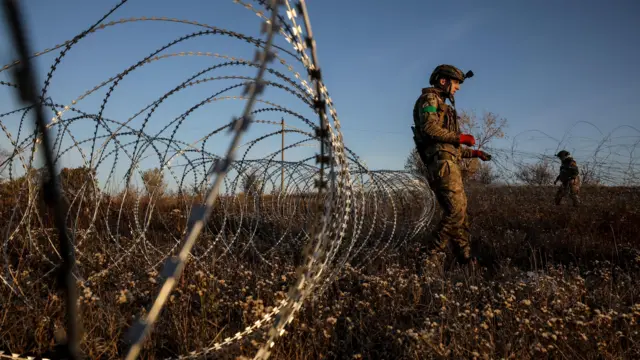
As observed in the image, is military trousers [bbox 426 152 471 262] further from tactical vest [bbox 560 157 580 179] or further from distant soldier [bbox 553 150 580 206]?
tactical vest [bbox 560 157 580 179]

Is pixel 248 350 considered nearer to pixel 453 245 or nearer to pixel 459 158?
pixel 453 245

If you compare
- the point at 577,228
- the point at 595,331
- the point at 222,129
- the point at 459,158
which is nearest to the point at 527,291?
the point at 595,331

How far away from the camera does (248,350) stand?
2.68 metres

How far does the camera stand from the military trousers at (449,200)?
5.17 m

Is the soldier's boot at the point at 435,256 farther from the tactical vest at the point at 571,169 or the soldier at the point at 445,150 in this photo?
the tactical vest at the point at 571,169

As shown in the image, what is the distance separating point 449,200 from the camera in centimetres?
516

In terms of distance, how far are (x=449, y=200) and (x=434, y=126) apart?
94cm

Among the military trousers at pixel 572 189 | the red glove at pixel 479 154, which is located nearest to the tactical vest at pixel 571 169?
the military trousers at pixel 572 189

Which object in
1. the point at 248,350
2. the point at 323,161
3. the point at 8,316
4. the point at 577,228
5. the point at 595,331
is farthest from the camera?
the point at 577,228

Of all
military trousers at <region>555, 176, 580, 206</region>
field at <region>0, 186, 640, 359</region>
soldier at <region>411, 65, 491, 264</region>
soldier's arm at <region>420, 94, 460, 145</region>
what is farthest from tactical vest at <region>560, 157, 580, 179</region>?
soldier's arm at <region>420, 94, 460, 145</region>

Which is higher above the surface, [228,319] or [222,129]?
[222,129]

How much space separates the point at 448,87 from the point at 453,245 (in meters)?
2.06

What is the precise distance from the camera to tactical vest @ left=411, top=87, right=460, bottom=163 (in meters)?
5.23

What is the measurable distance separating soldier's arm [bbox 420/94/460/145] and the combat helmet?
0.39 meters
